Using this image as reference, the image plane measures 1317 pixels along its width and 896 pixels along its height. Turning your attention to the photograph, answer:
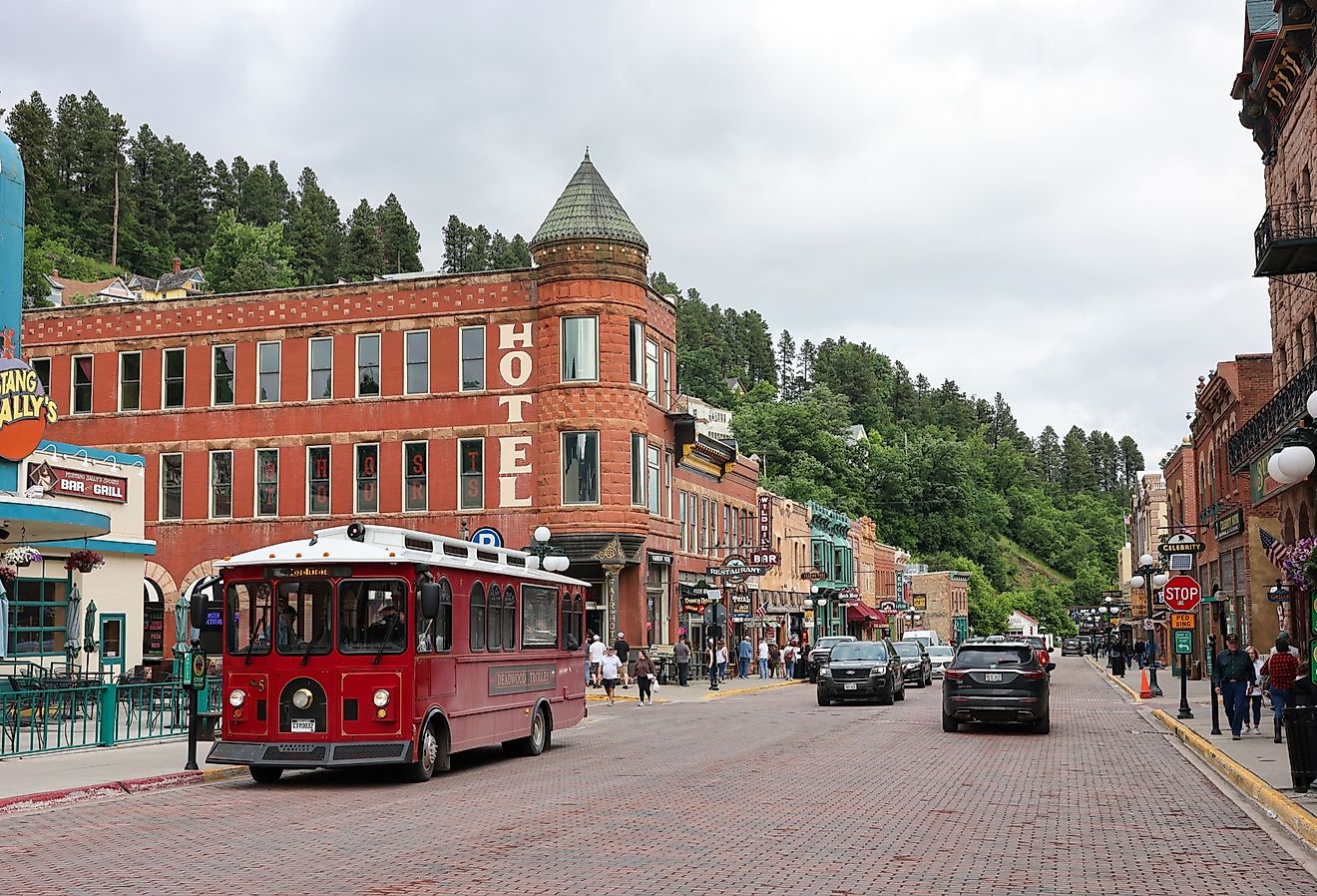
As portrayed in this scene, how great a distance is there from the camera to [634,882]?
9.95m

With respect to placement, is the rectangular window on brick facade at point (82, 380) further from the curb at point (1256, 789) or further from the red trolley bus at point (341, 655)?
the curb at point (1256, 789)

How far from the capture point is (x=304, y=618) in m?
16.5

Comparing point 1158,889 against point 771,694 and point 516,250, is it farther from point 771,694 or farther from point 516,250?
point 516,250

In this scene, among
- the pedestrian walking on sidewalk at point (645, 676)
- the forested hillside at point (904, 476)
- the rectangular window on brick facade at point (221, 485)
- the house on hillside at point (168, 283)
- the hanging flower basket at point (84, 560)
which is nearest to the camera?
the hanging flower basket at point (84, 560)

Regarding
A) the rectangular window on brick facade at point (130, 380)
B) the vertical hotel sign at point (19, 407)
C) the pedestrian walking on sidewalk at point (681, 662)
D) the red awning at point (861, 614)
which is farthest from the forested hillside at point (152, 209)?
the vertical hotel sign at point (19, 407)

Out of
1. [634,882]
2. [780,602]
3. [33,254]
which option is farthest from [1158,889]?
[33,254]

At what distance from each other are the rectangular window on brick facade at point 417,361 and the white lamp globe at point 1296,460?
32.5 m

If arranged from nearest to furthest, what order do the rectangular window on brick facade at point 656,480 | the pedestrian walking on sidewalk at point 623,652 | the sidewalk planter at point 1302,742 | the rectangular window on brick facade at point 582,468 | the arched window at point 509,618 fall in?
the sidewalk planter at point 1302,742 → the arched window at point 509,618 → the pedestrian walking on sidewalk at point 623,652 → the rectangular window on brick facade at point 582,468 → the rectangular window on brick facade at point 656,480

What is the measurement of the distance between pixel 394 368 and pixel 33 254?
8471 centimetres

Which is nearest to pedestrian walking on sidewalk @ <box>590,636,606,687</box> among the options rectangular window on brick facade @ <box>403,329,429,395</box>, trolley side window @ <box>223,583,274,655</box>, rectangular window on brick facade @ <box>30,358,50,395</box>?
rectangular window on brick facade @ <box>403,329,429,395</box>

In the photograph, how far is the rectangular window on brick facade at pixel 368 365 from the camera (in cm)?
4562

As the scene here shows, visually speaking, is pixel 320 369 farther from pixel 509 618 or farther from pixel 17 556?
pixel 509 618

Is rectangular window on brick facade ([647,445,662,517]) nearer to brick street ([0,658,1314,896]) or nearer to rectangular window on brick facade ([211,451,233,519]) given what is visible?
rectangular window on brick facade ([211,451,233,519])

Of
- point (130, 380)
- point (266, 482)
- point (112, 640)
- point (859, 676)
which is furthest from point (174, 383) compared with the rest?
point (859, 676)
